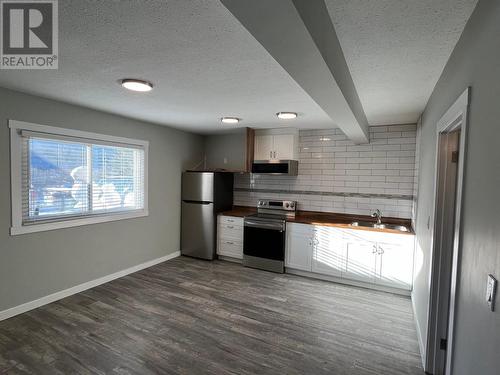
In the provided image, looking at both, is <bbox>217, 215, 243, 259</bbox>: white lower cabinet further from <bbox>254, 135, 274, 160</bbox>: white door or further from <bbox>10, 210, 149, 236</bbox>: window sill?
<bbox>10, 210, 149, 236</bbox>: window sill

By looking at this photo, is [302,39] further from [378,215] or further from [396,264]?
[378,215]

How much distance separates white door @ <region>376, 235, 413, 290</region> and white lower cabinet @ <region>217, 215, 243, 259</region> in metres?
2.13

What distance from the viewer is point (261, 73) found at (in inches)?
81.9

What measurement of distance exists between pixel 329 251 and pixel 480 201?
2.91 metres

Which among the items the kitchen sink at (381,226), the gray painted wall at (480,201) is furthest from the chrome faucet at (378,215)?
the gray painted wall at (480,201)

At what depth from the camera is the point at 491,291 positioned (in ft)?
3.06

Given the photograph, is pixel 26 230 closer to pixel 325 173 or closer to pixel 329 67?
pixel 329 67

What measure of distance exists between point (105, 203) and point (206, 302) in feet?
6.24

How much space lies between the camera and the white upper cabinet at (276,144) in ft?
15.0

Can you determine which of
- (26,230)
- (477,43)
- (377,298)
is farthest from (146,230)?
(477,43)

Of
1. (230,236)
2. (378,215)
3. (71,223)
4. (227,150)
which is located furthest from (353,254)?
(71,223)

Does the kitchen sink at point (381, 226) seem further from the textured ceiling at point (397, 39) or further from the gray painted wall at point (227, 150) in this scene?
the gray painted wall at point (227, 150)

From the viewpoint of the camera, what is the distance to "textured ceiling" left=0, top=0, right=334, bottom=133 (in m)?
1.36

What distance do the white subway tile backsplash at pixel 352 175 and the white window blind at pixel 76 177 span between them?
88.4 inches
